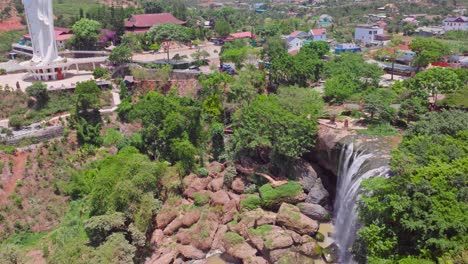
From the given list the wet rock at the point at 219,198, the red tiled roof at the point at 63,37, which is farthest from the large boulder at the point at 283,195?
the red tiled roof at the point at 63,37

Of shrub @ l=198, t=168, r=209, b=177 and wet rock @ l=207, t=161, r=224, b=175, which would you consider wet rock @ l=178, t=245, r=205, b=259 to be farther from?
wet rock @ l=207, t=161, r=224, b=175

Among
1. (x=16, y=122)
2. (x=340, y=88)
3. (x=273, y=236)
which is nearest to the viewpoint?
(x=273, y=236)

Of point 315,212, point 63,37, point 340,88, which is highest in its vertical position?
point 63,37

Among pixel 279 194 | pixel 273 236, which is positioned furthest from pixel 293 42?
pixel 273 236

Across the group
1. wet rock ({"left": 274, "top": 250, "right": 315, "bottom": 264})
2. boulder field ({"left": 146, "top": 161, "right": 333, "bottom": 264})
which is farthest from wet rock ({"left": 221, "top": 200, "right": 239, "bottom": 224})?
wet rock ({"left": 274, "top": 250, "right": 315, "bottom": 264})

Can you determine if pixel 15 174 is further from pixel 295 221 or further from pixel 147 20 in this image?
pixel 147 20

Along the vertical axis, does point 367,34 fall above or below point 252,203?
above
